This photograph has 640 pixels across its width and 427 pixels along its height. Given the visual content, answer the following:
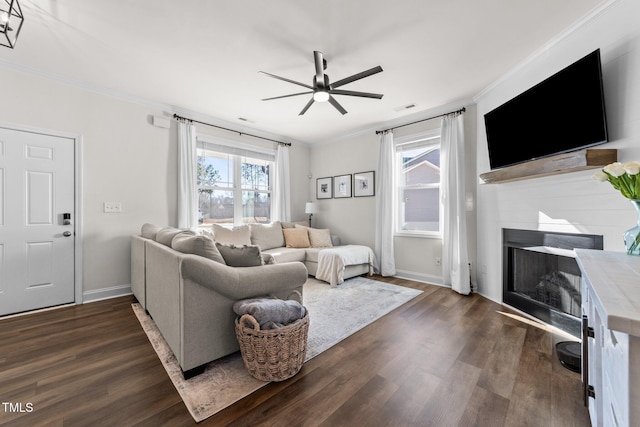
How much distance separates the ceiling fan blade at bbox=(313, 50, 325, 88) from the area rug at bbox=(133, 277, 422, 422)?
2385 millimetres

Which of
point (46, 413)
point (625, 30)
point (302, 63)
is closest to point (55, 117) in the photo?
point (302, 63)

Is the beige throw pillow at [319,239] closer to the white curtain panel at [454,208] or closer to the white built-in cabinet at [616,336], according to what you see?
the white curtain panel at [454,208]

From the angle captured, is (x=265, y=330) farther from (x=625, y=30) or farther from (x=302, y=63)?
(x=625, y=30)

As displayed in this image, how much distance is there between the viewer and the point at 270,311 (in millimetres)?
1712

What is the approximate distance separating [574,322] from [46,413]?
393 cm

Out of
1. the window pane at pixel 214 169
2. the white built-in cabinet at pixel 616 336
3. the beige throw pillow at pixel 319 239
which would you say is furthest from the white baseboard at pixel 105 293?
the white built-in cabinet at pixel 616 336

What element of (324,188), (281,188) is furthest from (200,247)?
(324,188)

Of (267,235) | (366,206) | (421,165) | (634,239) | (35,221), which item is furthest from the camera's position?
(366,206)

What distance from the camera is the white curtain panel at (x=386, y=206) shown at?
4441 mm

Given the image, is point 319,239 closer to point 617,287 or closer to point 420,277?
point 420,277

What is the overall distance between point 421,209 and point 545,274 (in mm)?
1883

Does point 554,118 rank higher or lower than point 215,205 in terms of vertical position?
higher

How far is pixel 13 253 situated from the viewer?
278cm

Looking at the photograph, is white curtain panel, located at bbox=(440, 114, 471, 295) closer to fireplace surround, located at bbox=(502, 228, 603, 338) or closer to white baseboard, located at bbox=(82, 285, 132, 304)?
fireplace surround, located at bbox=(502, 228, 603, 338)
